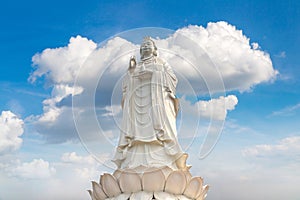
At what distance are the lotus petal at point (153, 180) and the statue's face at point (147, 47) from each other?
360 centimetres

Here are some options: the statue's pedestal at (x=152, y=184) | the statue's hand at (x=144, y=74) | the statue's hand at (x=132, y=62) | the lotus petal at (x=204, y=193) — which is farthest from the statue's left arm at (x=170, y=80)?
the lotus petal at (x=204, y=193)

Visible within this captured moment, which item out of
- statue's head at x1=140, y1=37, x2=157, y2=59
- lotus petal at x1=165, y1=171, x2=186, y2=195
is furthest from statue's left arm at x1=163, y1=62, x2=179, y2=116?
lotus petal at x1=165, y1=171, x2=186, y2=195

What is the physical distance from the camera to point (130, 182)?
8453 mm

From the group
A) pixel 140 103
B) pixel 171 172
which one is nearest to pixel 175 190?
pixel 171 172

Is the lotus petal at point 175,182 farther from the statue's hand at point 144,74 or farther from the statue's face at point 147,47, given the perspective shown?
the statue's face at point 147,47

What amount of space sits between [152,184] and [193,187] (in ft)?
3.16

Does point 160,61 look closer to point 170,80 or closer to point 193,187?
point 170,80

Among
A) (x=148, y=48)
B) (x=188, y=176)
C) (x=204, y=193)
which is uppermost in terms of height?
(x=148, y=48)

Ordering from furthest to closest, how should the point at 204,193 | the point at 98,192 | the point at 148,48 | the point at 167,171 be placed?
1. the point at 148,48
2. the point at 204,193
3. the point at 98,192
4. the point at 167,171

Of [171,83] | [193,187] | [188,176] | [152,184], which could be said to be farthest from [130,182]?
[171,83]

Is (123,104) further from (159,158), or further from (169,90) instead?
(159,158)

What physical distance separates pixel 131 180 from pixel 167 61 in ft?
12.2

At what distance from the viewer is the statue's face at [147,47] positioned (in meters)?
10.6

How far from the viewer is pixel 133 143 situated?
9.57m
